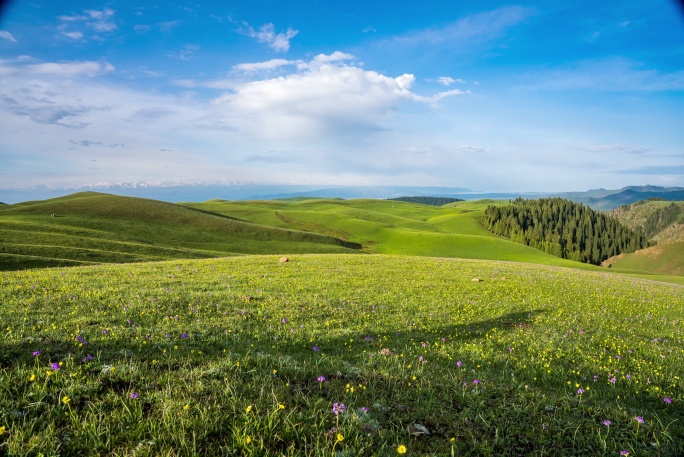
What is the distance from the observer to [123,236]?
66625mm

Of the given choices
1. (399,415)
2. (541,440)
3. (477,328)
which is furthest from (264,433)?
(477,328)

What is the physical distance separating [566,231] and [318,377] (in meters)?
210

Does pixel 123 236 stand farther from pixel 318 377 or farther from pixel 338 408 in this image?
pixel 338 408

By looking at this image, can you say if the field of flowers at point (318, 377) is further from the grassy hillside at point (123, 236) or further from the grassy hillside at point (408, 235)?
the grassy hillside at point (408, 235)

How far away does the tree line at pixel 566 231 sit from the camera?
159 m

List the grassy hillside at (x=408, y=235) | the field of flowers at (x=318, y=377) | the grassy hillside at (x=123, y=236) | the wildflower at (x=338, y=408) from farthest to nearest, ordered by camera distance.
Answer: the grassy hillside at (x=408, y=235) < the grassy hillside at (x=123, y=236) < the wildflower at (x=338, y=408) < the field of flowers at (x=318, y=377)

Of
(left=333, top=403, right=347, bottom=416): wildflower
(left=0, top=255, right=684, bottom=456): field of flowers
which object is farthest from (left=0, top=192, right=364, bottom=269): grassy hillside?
(left=333, top=403, right=347, bottom=416): wildflower

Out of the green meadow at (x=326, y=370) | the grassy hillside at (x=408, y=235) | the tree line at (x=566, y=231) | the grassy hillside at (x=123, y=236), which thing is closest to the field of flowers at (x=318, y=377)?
the green meadow at (x=326, y=370)

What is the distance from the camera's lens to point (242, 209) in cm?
16688

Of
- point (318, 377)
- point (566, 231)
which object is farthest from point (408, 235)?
point (318, 377)

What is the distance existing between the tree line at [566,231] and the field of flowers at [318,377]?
158 metres

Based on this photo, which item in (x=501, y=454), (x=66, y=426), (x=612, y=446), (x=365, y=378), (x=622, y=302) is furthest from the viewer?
(x=622, y=302)

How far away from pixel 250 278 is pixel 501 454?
19.0 m

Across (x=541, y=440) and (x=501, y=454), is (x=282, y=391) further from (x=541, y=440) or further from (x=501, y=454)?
(x=541, y=440)
